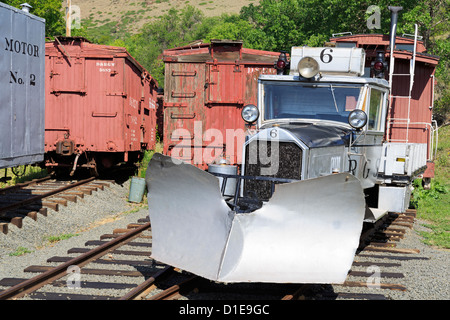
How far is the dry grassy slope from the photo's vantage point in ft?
401

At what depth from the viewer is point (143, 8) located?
12888cm

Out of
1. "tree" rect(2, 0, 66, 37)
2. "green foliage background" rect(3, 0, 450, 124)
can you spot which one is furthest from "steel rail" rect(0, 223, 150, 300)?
"tree" rect(2, 0, 66, 37)

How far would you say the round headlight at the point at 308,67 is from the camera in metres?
7.48

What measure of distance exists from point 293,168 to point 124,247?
3533mm

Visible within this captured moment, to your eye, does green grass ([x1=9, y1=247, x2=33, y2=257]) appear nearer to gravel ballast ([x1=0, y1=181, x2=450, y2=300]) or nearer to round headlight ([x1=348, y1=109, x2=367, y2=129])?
gravel ballast ([x1=0, y1=181, x2=450, y2=300])

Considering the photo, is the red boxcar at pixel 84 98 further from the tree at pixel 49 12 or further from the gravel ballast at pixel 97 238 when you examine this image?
the tree at pixel 49 12

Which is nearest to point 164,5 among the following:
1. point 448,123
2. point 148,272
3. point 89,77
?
point 448,123

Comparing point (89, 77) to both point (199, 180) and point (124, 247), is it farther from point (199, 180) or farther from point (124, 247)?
point (199, 180)

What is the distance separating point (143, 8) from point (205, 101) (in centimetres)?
12160

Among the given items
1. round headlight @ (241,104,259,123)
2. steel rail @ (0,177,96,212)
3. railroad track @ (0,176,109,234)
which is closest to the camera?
round headlight @ (241,104,259,123)

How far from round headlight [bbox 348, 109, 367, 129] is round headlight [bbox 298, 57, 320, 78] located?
80 cm

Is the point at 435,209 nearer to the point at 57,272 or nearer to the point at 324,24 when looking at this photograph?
the point at 57,272

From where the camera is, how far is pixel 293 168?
6367 millimetres

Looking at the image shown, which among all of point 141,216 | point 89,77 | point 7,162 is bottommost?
point 141,216
